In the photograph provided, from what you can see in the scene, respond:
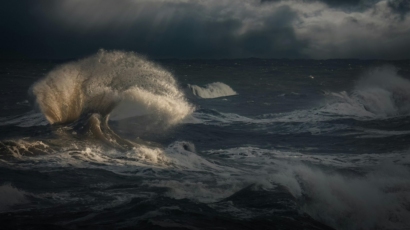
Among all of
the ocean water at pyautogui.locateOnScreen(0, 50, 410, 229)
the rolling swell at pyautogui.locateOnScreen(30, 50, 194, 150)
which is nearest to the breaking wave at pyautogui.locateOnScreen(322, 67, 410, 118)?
the ocean water at pyautogui.locateOnScreen(0, 50, 410, 229)

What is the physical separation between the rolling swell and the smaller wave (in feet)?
65.1

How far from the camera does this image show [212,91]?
49.3 m

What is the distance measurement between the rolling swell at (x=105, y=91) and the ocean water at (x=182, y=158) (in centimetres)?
7

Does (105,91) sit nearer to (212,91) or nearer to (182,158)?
(182,158)

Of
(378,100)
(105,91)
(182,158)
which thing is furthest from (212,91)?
(182,158)

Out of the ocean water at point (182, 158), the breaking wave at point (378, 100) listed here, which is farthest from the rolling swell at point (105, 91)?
the breaking wave at point (378, 100)

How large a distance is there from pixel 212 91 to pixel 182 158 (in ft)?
107

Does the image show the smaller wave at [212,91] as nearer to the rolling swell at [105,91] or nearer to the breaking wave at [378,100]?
the breaking wave at [378,100]

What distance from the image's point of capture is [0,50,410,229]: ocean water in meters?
10.5

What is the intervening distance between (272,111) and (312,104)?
4596mm

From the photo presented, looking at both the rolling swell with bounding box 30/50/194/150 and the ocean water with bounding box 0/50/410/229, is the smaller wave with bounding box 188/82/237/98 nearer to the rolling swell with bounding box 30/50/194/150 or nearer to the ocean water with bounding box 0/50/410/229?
the ocean water with bounding box 0/50/410/229

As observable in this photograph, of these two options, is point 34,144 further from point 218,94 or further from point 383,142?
point 218,94

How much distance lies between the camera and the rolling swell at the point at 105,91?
22.6 metres

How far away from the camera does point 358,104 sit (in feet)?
106
